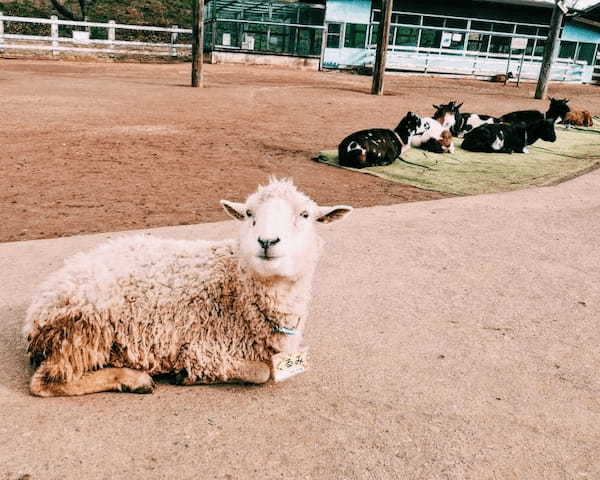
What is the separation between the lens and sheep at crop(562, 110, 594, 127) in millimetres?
15016

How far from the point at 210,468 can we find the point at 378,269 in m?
2.51

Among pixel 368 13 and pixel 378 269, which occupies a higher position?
pixel 368 13

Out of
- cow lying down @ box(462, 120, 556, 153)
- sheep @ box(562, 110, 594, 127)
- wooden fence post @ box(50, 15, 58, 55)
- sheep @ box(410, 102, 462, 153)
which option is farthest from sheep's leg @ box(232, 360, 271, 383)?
wooden fence post @ box(50, 15, 58, 55)

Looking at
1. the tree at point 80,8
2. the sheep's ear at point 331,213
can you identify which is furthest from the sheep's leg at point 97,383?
the tree at point 80,8

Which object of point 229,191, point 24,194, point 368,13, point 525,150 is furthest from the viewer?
point 368,13

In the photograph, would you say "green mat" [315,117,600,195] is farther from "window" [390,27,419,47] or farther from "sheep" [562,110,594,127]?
"window" [390,27,419,47]

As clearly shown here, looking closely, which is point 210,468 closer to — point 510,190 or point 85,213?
point 85,213

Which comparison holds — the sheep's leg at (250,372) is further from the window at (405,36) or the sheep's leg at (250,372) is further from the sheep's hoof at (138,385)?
the window at (405,36)

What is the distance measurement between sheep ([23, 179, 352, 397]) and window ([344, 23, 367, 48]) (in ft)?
102

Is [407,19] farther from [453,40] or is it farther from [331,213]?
[331,213]

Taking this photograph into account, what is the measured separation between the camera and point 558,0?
20.2m

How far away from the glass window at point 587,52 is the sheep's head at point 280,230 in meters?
38.5

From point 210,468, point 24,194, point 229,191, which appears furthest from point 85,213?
point 210,468

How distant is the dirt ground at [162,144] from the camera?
6.04 m
